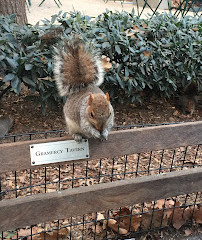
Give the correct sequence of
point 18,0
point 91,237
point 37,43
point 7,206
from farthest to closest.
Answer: point 18,0
point 37,43
point 91,237
point 7,206

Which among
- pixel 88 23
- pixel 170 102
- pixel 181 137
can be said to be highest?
pixel 88 23

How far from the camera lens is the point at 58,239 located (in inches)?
77.0

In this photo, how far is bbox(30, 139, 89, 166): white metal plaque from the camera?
154 centimetres

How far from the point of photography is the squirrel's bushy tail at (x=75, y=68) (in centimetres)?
201

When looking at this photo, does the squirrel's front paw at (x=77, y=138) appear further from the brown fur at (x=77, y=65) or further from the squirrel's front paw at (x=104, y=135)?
the brown fur at (x=77, y=65)

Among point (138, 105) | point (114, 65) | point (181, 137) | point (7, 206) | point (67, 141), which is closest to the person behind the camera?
point (7, 206)

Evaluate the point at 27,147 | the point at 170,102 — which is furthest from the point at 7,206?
the point at 170,102

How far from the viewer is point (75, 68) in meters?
2.01

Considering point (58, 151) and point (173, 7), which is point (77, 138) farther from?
point (173, 7)

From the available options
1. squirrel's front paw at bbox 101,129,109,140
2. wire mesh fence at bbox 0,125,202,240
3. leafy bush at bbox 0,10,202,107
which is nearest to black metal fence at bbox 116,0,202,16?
leafy bush at bbox 0,10,202,107

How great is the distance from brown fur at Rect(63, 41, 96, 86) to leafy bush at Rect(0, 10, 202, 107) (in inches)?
16.7

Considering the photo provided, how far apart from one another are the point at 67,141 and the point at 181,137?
0.68 meters

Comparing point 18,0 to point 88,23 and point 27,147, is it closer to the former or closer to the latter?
point 88,23

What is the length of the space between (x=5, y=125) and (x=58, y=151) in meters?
1.39
